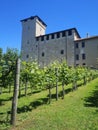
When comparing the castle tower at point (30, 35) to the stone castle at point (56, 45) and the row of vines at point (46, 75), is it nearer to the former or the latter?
the stone castle at point (56, 45)

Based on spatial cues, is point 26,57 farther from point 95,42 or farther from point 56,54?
point 95,42

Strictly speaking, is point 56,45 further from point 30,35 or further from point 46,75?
point 46,75

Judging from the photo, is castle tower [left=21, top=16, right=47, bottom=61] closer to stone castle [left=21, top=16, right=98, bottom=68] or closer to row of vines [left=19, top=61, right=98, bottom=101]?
stone castle [left=21, top=16, right=98, bottom=68]

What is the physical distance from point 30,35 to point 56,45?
10.1 meters

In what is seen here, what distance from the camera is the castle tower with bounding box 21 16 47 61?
69688 mm

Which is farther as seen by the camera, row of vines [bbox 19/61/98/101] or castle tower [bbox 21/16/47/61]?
castle tower [bbox 21/16/47/61]

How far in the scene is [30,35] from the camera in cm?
7069

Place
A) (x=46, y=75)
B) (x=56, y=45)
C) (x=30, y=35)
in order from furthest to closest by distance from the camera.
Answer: (x=30, y=35) → (x=56, y=45) → (x=46, y=75)

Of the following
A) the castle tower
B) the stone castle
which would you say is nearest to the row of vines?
the stone castle

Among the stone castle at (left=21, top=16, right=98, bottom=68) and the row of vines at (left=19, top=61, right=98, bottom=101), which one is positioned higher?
the stone castle at (left=21, top=16, right=98, bottom=68)

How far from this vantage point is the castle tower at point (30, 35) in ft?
229

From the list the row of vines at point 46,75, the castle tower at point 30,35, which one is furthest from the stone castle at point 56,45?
the row of vines at point 46,75

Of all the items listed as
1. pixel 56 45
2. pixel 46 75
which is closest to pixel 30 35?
pixel 56 45

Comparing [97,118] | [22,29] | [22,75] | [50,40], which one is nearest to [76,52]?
[50,40]
